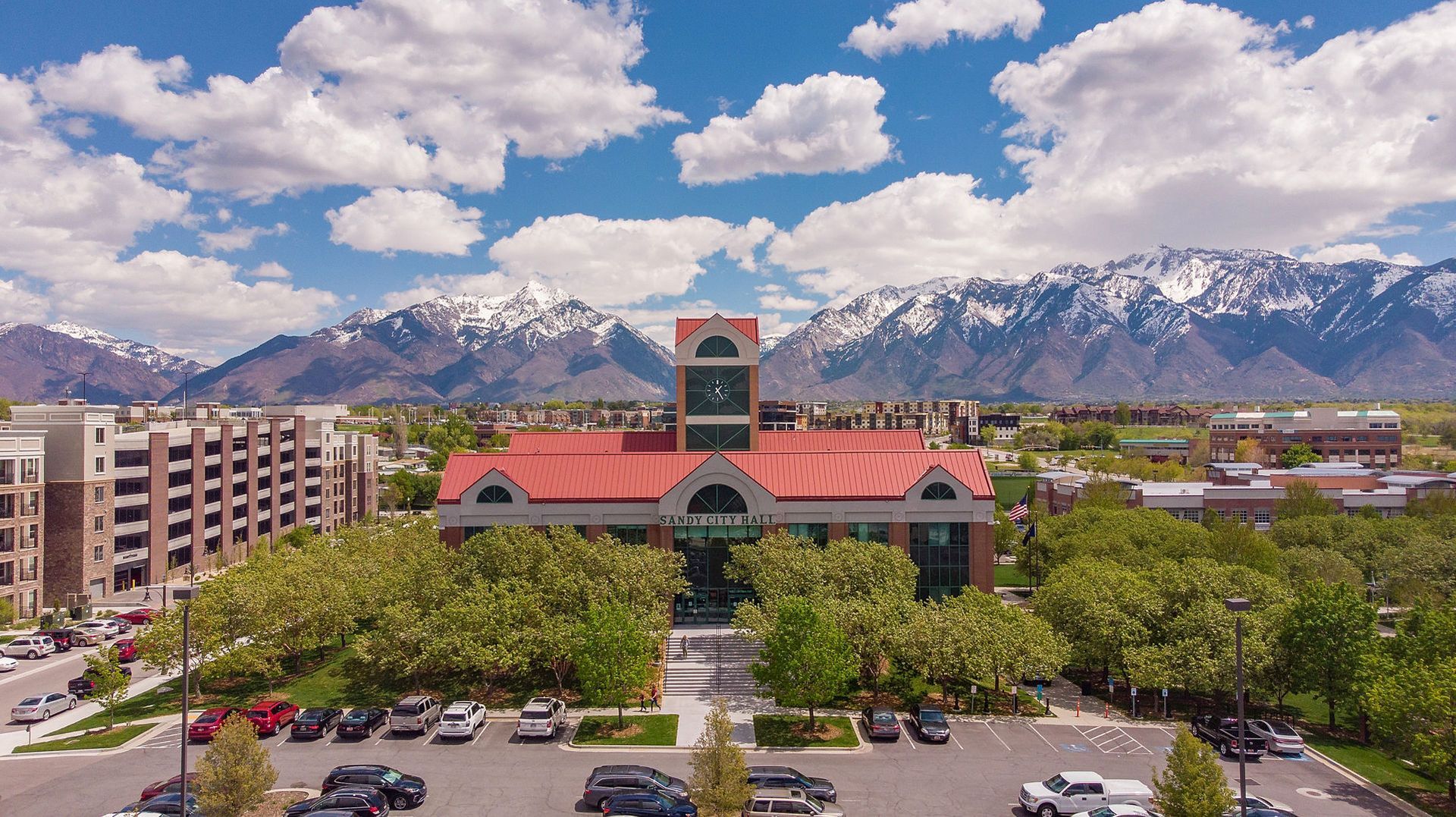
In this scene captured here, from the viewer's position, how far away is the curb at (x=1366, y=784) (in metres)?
35.2

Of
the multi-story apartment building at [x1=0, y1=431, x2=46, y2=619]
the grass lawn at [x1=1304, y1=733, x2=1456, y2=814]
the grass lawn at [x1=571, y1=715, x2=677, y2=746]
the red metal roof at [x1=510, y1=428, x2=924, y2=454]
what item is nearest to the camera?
the grass lawn at [x1=1304, y1=733, x2=1456, y2=814]

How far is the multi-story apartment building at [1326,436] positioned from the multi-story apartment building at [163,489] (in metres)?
158

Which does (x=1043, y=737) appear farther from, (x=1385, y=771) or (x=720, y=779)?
(x=720, y=779)

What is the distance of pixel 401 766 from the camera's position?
38688mm

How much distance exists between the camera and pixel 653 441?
235 ft

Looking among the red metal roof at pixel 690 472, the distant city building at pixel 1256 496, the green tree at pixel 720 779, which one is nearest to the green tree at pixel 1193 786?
the green tree at pixel 720 779

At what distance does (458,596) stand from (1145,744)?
3664cm

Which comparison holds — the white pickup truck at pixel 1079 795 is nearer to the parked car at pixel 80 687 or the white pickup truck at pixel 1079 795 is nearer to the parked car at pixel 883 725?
the parked car at pixel 883 725

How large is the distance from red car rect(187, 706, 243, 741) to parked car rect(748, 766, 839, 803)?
2534cm

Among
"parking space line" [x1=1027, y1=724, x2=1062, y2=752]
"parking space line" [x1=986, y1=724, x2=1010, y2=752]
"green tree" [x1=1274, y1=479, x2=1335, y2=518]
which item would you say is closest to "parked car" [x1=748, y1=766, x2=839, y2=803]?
"parking space line" [x1=986, y1=724, x2=1010, y2=752]

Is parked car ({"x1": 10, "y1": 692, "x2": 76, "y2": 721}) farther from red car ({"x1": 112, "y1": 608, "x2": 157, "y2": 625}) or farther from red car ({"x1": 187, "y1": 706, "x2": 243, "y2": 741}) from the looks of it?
red car ({"x1": 112, "y1": 608, "x2": 157, "y2": 625})

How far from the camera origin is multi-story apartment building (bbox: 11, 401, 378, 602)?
75625mm

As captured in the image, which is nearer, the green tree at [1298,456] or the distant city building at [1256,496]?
the distant city building at [1256,496]

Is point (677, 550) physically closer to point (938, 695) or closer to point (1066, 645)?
point (938, 695)
